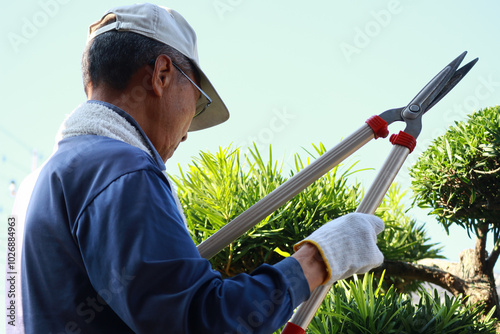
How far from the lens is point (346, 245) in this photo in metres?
0.61

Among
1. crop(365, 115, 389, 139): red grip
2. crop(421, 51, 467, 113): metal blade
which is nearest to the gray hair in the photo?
crop(365, 115, 389, 139): red grip

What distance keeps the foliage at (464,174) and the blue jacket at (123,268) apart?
106 centimetres

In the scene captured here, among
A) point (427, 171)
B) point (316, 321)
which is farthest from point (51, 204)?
point (427, 171)

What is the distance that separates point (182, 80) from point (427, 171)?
984 millimetres

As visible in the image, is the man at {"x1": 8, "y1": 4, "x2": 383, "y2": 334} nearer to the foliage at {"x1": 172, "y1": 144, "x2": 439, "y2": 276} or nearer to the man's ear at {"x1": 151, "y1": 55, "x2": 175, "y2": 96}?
the man's ear at {"x1": 151, "y1": 55, "x2": 175, "y2": 96}

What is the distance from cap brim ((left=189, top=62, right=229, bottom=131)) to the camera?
2.90 ft

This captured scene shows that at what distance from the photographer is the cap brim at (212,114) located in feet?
2.90

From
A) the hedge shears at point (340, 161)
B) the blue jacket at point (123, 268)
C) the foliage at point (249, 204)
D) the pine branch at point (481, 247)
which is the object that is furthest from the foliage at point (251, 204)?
the blue jacket at point (123, 268)

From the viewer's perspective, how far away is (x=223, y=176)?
56.7 inches

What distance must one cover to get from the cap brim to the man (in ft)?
0.50

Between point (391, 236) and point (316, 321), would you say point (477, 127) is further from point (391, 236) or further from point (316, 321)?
point (316, 321)

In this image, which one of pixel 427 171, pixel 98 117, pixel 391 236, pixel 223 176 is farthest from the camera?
pixel 391 236

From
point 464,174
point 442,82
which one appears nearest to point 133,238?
point 442,82

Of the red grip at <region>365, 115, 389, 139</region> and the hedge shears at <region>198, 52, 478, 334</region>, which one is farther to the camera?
the red grip at <region>365, 115, 389, 139</region>
